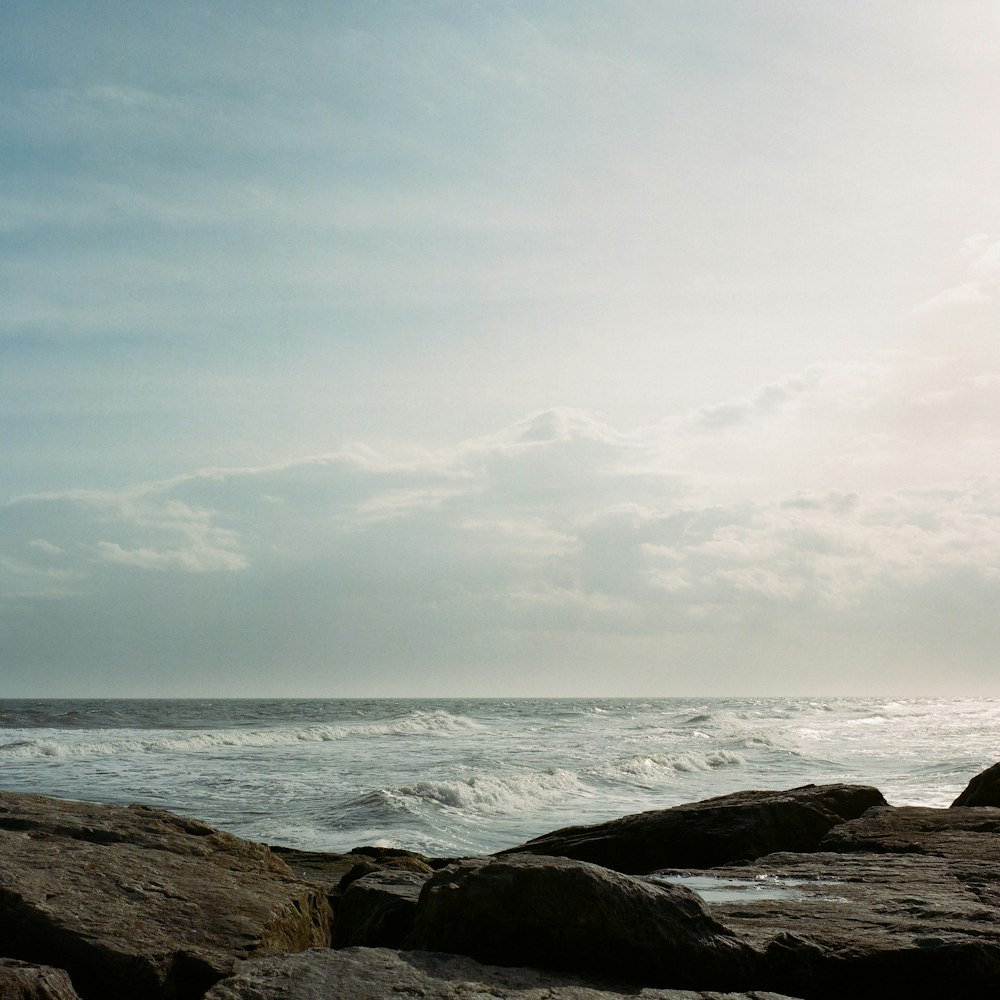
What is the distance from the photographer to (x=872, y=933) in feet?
14.5

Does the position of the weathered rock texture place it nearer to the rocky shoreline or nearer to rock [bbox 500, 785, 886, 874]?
the rocky shoreline

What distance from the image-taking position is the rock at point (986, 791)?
35.8 feet

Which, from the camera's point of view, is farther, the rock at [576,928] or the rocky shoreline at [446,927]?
the rock at [576,928]

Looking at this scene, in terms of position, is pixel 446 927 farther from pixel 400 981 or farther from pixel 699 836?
pixel 699 836

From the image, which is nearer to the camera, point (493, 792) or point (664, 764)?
point (493, 792)

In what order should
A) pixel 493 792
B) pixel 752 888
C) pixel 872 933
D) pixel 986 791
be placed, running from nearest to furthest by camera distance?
pixel 872 933, pixel 752 888, pixel 986 791, pixel 493 792

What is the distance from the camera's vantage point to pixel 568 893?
3799 millimetres

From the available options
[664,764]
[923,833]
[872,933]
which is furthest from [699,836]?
[664,764]

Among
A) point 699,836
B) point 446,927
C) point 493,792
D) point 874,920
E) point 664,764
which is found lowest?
point 664,764

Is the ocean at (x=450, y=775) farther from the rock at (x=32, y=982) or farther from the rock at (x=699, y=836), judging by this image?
the rock at (x=32, y=982)

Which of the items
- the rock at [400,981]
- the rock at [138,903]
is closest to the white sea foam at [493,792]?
the rock at [138,903]

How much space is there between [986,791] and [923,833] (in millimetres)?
3575

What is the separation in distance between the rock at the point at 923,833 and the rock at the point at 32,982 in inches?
239

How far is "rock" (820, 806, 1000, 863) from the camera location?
7387 millimetres
